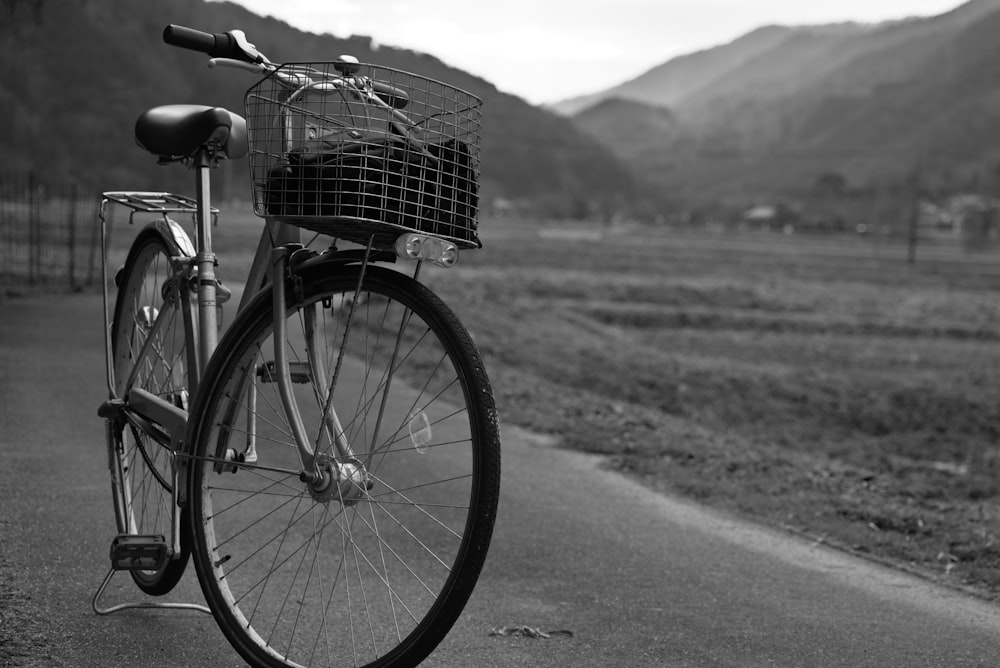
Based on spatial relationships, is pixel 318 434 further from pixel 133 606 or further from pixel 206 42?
pixel 133 606

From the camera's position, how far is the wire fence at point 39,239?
58.7 feet

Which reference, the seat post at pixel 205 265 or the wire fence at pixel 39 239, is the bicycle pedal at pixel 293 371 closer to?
the seat post at pixel 205 265

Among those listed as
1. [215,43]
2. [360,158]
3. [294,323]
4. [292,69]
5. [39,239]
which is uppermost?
[215,43]

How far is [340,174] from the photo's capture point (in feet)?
9.00

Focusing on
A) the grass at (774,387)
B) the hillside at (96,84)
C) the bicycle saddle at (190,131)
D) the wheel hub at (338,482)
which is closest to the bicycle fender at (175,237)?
the bicycle saddle at (190,131)

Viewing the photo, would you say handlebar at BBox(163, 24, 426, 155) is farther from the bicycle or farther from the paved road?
the paved road

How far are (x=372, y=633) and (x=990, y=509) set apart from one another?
5474 mm

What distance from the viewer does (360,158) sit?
2.77 m

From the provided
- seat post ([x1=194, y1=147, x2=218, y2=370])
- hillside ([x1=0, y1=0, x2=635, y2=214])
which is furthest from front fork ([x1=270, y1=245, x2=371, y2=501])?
hillside ([x1=0, y1=0, x2=635, y2=214])

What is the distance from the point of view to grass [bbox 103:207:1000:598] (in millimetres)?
6631

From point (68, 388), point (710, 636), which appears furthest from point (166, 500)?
point (68, 388)

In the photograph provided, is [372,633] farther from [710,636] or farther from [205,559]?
[710,636]

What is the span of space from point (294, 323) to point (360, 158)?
584 millimetres

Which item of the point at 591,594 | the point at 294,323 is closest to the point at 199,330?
the point at 294,323
